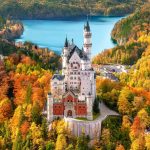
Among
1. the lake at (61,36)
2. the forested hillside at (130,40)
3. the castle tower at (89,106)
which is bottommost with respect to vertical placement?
the lake at (61,36)

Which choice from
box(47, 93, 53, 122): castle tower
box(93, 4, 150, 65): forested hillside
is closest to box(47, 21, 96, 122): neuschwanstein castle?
box(47, 93, 53, 122): castle tower

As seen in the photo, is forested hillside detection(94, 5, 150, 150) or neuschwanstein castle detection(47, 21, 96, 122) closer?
forested hillside detection(94, 5, 150, 150)

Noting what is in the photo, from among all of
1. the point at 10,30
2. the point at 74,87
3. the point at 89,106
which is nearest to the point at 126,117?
the point at 89,106

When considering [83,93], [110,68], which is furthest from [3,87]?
[110,68]

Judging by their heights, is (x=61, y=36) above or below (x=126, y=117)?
below

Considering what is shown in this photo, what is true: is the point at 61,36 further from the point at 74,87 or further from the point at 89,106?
the point at 89,106

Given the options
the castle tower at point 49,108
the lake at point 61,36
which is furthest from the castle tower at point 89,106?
the lake at point 61,36

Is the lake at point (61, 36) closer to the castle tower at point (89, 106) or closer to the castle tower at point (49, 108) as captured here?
the castle tower at point (49, 108)

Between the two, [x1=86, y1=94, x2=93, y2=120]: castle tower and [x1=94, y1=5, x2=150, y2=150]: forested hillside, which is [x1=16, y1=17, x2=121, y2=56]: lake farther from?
[x1=86, y1=94, x2=93, y2=120]: castle tower

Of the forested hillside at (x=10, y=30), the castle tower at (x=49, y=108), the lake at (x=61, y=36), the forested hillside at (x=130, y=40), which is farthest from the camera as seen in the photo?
the forested hillside at (x=10, y=30)
